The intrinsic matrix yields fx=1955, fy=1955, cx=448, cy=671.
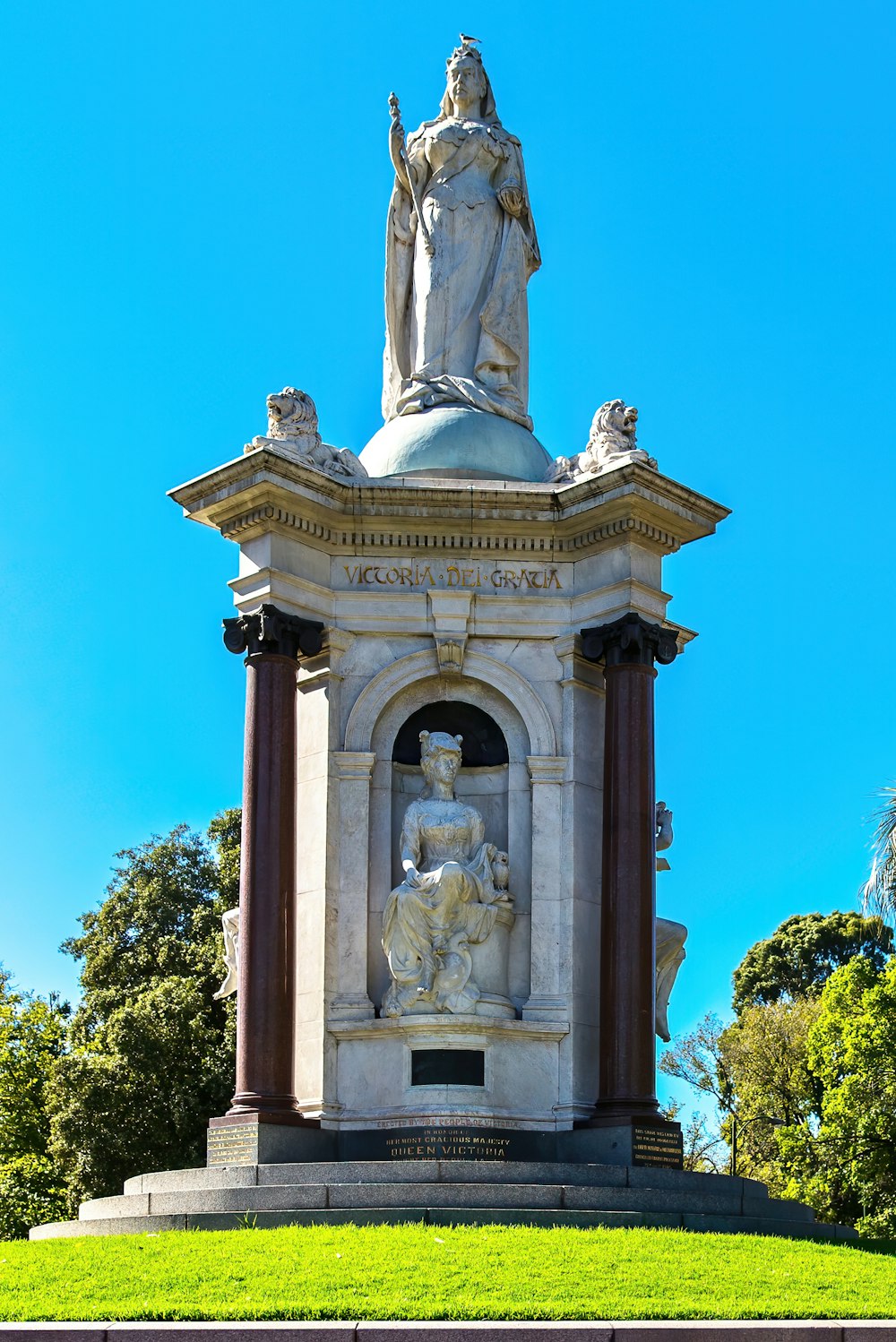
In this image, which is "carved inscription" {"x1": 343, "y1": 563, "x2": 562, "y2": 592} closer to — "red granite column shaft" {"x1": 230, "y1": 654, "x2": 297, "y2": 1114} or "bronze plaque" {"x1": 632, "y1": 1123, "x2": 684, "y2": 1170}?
"red granite column shaft" {"x1": 230, "y1": 654, "x2": 297, "y2": 1114}

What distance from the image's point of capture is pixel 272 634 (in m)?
23.8

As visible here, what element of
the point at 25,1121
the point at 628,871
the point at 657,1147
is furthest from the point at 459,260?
the point at 25,1121

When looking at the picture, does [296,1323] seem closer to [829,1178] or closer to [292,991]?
[292,991]

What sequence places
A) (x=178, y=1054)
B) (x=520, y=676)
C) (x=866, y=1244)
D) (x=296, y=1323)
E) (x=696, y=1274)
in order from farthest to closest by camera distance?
1. (x=178, y=1054)
2. (x=520, y=676)
3. (x=866, y=1244)
4. (x=696, y=1274)
5. (x=296, y=1323)

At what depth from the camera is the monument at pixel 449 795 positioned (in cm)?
2281

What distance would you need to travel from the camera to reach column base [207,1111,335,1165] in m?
21.8

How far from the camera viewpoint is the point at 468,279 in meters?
27.2

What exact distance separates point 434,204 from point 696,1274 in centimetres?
1605

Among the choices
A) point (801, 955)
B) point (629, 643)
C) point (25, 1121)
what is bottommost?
point (25, 1121)

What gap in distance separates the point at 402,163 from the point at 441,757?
8844mm

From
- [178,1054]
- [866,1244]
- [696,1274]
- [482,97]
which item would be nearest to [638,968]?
[866,1244]

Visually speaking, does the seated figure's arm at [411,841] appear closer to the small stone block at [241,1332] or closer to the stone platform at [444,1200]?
the stone platform at [444,1200]

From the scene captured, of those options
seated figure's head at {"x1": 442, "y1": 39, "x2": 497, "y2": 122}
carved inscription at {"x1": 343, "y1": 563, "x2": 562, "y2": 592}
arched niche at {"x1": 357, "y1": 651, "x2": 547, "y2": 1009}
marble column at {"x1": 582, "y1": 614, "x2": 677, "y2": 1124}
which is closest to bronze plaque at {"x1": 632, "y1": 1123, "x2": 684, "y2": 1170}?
marble column at {"x1": 582, "y1": 614, "x2": 677, "y2": 1124}

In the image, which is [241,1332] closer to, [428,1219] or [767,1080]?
[428,1219]
